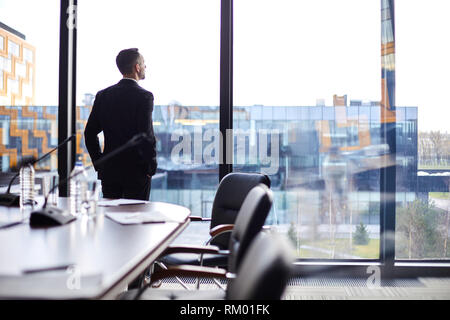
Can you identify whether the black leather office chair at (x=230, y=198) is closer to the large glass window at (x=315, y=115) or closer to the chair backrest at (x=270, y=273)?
the large glass window at (x=315, y=115)

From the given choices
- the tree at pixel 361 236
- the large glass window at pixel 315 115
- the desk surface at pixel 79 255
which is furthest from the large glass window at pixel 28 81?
the tree at pixel 361 236

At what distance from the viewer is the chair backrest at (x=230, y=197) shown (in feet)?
7.80

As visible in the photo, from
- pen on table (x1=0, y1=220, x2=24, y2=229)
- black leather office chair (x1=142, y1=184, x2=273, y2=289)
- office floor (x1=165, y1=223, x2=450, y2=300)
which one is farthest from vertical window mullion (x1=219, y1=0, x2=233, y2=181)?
pen on table (x1=0, y1=220, x2=24, y2=229)

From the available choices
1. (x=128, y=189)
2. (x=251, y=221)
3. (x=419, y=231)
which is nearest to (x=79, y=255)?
(x=251, y=221)

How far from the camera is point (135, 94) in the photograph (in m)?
2.65

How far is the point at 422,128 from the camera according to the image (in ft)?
10.5

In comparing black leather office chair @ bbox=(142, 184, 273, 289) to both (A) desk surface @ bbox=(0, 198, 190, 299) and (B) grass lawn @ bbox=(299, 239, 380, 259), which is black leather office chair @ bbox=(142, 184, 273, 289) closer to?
(A) desk surface @ bbox=(0, 198, 190, 299)

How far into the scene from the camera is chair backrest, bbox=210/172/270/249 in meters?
2.38

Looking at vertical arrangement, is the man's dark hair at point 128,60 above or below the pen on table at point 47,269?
above

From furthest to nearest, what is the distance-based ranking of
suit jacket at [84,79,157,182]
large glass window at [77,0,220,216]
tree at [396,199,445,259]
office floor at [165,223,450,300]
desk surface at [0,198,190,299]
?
large glass window at [77,0,220,216], tree at [396,199,445,259], office floor at [165,223,450,300], suit jacket at [84,79,157,182], desk surface at [0,198,190,299]

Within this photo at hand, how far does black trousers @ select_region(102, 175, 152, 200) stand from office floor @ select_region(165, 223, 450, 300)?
760 millimetres

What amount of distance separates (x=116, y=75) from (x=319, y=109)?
177 centimetres

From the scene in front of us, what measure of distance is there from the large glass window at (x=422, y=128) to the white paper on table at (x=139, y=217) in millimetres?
2208

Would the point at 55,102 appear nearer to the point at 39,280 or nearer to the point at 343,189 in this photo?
the point at 343,189
